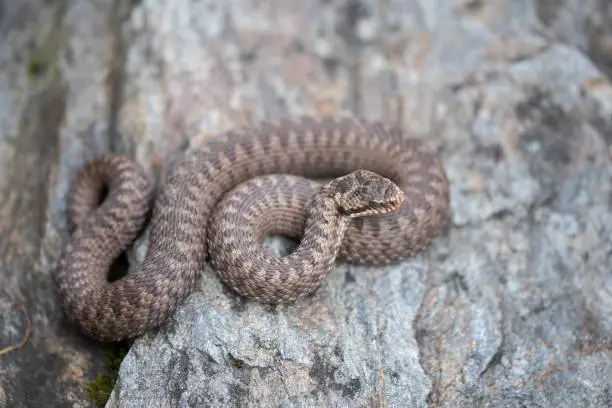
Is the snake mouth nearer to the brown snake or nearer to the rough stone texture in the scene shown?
the brown snake

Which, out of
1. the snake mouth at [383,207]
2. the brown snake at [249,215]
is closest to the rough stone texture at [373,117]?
the brown snake at [249,215]

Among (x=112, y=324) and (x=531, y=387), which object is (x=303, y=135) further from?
(x=531, y=387)

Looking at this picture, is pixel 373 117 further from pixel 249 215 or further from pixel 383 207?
pixel 249 215

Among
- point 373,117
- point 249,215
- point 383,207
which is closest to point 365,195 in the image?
point 383,207

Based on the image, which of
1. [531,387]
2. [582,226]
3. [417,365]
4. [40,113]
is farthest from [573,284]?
[40,113]

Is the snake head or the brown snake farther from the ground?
the snake head

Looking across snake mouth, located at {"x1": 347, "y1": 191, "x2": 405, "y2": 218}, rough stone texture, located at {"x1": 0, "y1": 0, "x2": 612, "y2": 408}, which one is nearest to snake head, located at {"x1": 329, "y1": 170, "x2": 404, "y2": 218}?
snake mouth, located at {"x1": 347, "y1": 191, "x2": 405, "y2": 218}
